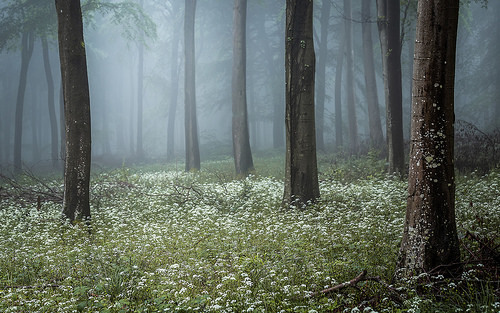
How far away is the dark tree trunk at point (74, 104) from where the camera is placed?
7980 mm

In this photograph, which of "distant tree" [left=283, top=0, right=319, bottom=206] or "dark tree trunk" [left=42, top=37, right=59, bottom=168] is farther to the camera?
"dark tree trunk" [left=42, top=37, right=59, bottom=168]

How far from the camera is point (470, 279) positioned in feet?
11.7

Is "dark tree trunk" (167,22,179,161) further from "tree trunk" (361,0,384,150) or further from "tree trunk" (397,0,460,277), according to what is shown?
"tree trunk" (397,0,460,277)

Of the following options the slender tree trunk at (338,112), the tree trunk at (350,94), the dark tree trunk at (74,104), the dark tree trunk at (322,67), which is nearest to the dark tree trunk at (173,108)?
the dark tree trunk at (322,67)

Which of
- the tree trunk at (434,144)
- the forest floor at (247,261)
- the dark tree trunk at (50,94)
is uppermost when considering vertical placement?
the dark tree trunk at (50,94)

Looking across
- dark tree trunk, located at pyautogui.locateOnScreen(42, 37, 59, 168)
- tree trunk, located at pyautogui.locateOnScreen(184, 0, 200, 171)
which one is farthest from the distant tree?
dark tree trunk, located at pyautogui.locateOnScreen(42, 37, 59, 168)

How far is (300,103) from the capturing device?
8070 millimetres

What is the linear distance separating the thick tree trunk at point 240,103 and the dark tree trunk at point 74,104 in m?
7.43

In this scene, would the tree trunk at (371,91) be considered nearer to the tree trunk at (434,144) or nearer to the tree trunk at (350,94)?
the tree trunk at (350,94)

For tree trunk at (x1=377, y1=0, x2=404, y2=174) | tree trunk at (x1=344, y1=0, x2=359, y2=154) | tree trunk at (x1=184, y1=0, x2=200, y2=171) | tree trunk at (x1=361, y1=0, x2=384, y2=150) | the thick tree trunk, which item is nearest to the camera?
tree trunk at (x1=377, y1=0, x2=404, y2=174)

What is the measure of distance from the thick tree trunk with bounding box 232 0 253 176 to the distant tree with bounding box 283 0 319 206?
6.78 m

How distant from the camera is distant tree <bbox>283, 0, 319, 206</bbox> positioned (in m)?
8.05

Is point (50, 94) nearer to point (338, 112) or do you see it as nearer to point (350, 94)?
point (338, 112)

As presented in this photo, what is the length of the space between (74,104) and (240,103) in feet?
26.1
